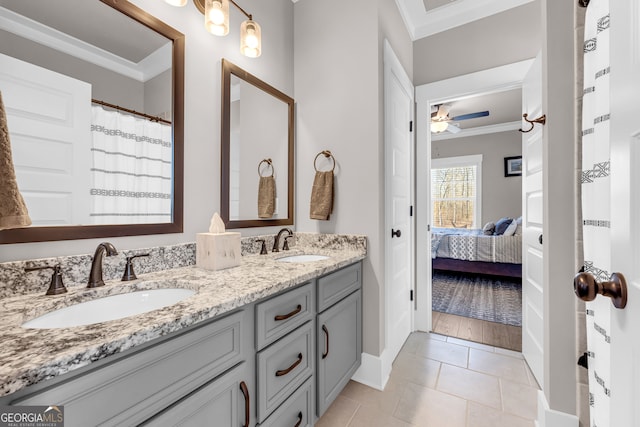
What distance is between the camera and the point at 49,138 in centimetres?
94

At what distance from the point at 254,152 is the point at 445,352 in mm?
2073

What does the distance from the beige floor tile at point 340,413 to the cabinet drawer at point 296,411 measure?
0.25 metres

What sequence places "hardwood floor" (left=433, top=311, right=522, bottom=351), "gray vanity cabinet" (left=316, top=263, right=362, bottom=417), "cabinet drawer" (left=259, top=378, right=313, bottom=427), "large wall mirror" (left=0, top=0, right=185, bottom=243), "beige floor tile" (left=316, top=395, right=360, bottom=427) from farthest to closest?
"hardwood floor" (left=433, top=311, right=522, bottom=351) → "beige floor tile" (left=316, top=395, right=360, bottom=427) → "gray vanity cabinet" (left=316, top=263, right=362, bottom=417) → "cabinet drawer" (left=259, top=378, right=313, bottom=427) → "large wall mirror" (left=0, top=0, right=185, bottom=243)

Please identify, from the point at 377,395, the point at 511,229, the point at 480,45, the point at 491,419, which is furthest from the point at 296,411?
the point at 511,229

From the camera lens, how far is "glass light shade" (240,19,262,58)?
151 cm

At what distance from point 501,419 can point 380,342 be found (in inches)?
27.9

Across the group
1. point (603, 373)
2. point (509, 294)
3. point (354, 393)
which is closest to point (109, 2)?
point (603, 373)

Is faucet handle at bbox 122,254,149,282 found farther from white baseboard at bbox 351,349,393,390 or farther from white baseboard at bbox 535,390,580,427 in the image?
white baseboard at bbox 535,390,580,427

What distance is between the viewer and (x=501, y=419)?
58.0 inches

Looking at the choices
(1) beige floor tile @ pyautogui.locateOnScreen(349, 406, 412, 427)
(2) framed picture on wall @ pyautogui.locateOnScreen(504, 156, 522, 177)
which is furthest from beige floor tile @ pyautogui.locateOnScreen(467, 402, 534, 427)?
(2) framed picture on wall @ pyautogui.locateOnScreen(504, 156, 522, 177)

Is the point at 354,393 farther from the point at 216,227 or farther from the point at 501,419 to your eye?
the point at 216,227

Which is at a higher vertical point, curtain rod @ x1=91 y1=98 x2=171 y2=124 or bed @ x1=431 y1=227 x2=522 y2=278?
curtain rod @ x1=91 y1=98 x2=171 y2=124

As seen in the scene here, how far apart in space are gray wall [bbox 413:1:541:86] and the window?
4.08m

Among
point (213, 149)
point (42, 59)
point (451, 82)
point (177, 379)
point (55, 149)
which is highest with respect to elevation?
point (451, 82)
